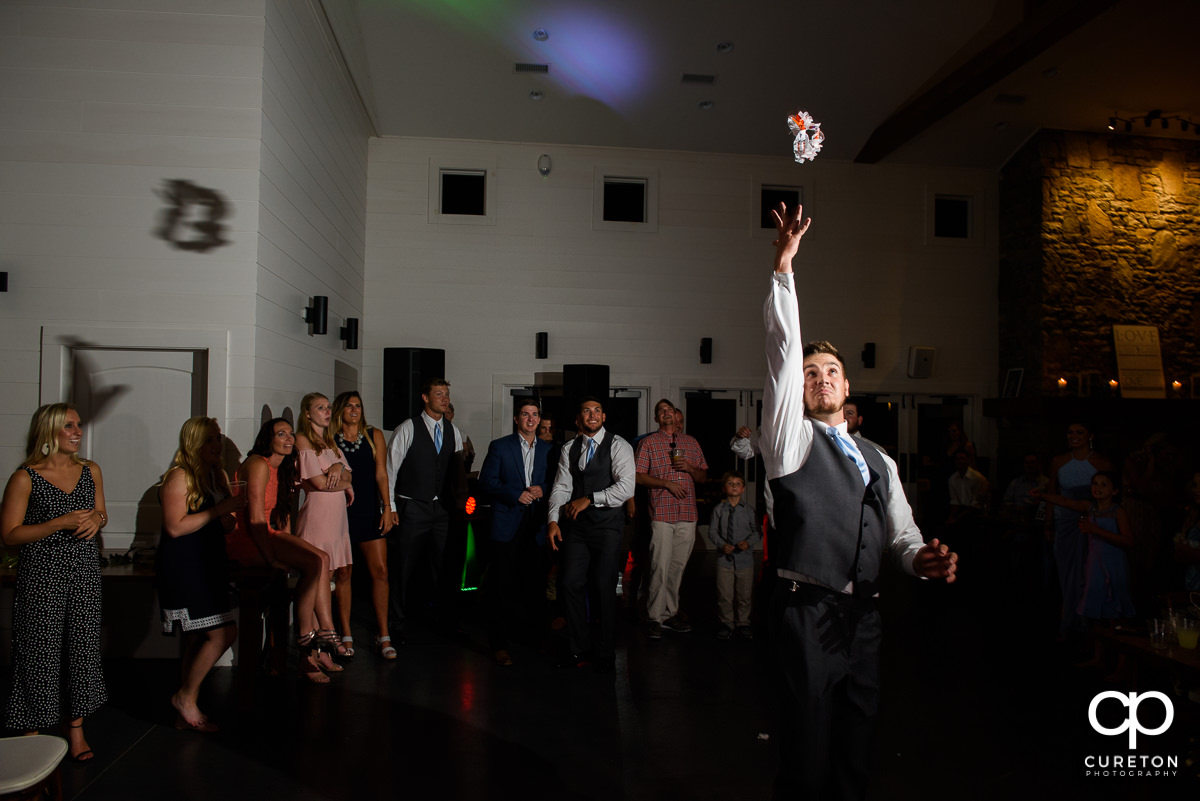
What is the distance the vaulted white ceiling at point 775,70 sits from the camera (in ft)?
22.5

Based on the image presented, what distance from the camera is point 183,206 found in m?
4.64

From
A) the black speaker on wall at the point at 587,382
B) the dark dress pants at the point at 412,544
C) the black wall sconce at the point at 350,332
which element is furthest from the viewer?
the black speaker on wall at the point at 587,382

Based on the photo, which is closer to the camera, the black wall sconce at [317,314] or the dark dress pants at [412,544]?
the dark dress pants at [412,544]

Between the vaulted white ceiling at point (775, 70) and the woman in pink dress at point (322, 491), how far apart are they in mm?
3583

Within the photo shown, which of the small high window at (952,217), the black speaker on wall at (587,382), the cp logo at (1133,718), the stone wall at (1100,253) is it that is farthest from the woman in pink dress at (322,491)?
the small high window at (952,217)

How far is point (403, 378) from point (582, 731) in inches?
196

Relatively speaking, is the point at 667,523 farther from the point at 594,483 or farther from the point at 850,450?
the point at 850,450

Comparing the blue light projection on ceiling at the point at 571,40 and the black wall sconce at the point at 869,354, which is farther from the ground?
the blue light projection on ceiling at the point at 571,40

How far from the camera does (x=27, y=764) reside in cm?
204

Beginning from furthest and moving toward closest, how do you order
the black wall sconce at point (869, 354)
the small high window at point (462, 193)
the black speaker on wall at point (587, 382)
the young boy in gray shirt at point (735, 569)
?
the black wall sconce at point (869, 354) → the small high window at point (462, 193) → the black speaker on wall at point (587, 382) → the young boy in gray shirt at point (735, 569)

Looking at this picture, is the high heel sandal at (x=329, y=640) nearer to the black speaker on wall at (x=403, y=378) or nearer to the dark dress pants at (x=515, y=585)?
the dark dress pants at (x=515, y=585)

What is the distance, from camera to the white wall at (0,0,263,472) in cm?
460

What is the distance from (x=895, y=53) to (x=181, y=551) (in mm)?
7331

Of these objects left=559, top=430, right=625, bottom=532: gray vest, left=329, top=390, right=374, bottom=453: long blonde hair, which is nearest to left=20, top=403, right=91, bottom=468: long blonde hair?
left=329, top=390, right=374, bottom=453: long blonde hair
